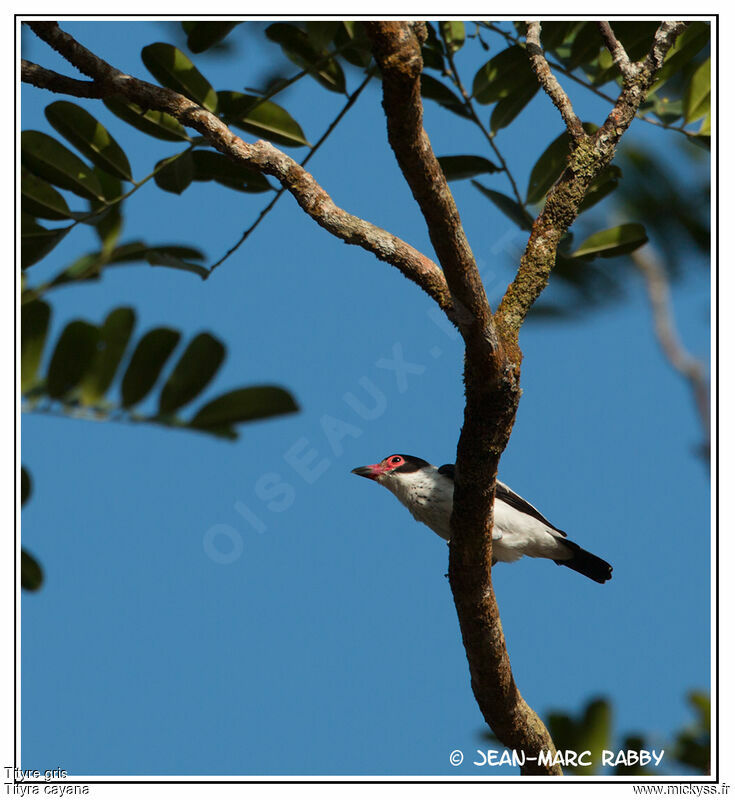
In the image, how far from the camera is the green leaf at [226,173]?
12.1 feet

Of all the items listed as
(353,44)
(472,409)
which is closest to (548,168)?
(353,44)

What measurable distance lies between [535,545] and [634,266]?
4.04 m

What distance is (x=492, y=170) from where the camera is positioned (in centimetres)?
415

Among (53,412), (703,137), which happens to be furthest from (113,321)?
(703,137)

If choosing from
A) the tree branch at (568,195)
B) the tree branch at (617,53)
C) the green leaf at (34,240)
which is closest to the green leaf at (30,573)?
the green leaf at (34,240)

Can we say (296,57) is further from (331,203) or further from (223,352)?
(223,352)

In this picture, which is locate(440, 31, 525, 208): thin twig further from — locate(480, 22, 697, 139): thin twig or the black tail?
the black tail

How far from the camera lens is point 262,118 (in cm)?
358

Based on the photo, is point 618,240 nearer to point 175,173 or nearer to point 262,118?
point 262,118

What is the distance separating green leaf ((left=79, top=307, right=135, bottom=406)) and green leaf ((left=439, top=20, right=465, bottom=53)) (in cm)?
190

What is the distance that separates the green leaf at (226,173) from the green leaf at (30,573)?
1697mm

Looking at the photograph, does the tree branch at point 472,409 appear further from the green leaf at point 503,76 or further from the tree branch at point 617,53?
the green leaf at point 503,76

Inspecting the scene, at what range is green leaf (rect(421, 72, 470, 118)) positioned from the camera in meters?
3.93

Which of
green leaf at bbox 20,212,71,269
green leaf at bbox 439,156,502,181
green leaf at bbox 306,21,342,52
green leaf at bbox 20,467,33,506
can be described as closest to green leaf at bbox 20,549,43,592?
green leaf at bbox 20,467,33,506
